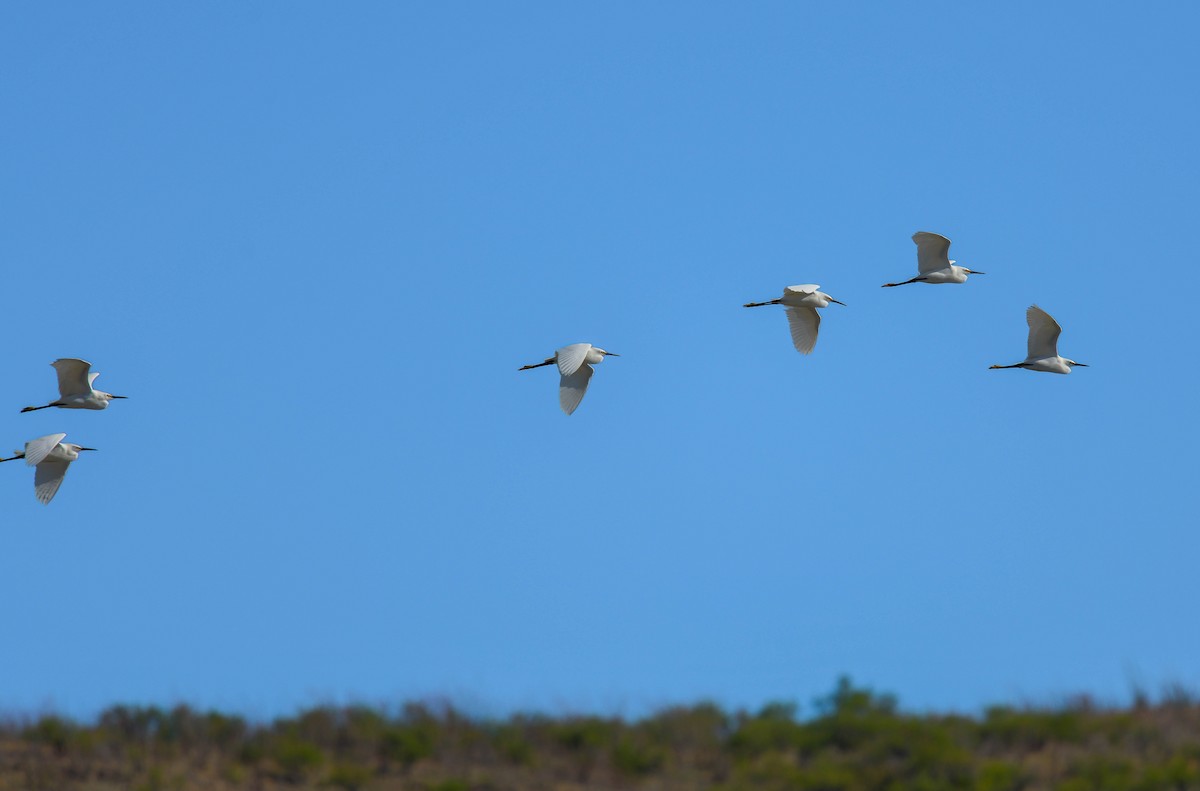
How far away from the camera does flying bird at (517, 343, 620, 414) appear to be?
29.3m

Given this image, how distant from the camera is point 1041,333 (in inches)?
1229

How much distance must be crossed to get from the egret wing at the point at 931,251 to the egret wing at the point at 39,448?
49.3 ft

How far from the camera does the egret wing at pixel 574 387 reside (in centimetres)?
2961

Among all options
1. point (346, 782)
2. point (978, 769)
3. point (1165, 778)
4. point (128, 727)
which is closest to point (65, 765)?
point (128, 727)

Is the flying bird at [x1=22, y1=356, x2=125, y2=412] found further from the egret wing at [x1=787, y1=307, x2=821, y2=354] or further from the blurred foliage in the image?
the egret wing at [x1=787, y1=307, x2=821, y2=354]

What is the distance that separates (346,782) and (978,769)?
8263 mm

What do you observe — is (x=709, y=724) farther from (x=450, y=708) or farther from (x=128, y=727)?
(x=128, y=727)

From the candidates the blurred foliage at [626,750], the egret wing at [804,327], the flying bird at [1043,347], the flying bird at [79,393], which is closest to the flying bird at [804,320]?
the egret wing at [804,327]

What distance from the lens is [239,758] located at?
81.1 feet

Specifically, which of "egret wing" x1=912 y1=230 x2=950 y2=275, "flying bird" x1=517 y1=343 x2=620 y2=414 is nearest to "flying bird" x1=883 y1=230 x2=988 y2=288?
"egret wing" x1=912 y1=230 x2=950 y2=275

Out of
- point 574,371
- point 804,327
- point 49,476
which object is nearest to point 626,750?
point 574,371

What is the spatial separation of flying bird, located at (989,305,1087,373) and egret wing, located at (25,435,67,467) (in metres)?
16.5

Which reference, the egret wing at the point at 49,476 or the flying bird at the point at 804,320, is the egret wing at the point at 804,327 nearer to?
the flying bird at the point at 804,320

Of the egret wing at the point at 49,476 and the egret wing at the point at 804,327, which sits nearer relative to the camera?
the egret wing at the point at 49,476
